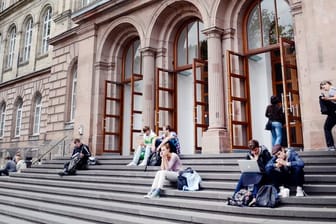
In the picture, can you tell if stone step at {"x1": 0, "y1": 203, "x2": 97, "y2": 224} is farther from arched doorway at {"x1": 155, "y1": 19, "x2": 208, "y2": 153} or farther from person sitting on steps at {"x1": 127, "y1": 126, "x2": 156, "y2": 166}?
arched doorway at {"x1": 155, "y1": 19, "x2": 208, "y2": 153}

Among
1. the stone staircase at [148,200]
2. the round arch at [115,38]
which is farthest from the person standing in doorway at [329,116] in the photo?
the round arch at [115,38]

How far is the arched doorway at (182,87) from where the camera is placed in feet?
40.7

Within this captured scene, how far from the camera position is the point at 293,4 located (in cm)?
927

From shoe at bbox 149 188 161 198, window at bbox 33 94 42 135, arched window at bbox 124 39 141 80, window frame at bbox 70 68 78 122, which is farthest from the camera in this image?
window at bbox 33 94 42 135

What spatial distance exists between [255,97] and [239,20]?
2.69 metres

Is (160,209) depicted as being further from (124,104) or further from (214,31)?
(124,104)

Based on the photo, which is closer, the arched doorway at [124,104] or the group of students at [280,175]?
the group of students at [280,175]

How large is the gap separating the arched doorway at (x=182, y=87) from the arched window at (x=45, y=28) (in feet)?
41.3

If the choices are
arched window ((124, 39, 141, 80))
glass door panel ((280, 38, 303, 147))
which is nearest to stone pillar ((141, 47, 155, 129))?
arched window ((124, 39, 141, 80))

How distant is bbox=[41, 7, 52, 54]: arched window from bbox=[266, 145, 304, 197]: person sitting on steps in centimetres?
1971

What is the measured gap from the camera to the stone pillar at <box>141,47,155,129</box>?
12547mm

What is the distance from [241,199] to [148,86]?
783 cm

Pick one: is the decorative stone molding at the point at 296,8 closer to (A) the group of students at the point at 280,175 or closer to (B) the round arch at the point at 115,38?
(A) the group of students at the point at 280,175

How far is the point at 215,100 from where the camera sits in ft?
34.5
